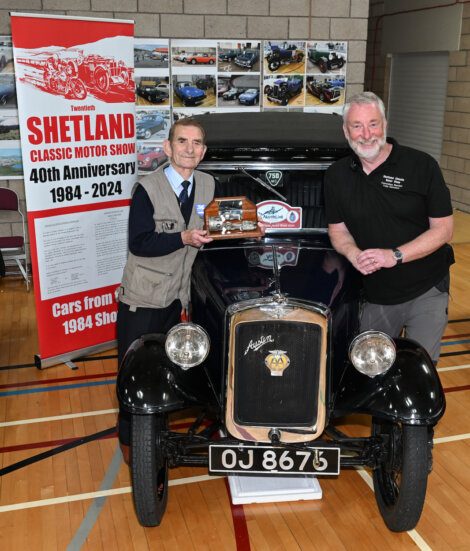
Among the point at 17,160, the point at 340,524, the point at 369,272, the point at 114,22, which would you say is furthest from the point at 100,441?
the point at 17,160

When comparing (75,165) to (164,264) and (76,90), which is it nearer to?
(76,90)

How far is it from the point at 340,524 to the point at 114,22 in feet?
11.7

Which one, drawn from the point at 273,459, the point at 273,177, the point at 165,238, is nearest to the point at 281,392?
the point at 273,459

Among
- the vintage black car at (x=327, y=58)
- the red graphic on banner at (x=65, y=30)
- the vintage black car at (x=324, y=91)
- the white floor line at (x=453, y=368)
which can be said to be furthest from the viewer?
the vintage black car at (x=324, y=91)

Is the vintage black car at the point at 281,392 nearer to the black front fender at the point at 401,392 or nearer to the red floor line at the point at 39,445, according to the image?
the black front fender at the point at 401,392

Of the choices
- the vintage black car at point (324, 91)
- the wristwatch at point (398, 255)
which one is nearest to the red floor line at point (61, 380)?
the wristwatch at point (398, 255)

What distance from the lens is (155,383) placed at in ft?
8.87

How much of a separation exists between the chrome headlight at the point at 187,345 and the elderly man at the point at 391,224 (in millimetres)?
798

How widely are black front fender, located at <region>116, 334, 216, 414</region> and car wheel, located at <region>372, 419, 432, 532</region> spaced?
826 mm

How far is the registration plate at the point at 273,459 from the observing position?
8.32 ft

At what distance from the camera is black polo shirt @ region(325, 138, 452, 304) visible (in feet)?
9.30

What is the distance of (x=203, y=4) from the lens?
252 inches

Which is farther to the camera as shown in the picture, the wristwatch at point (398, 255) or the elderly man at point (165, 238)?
the elderly man at point (165, 238)

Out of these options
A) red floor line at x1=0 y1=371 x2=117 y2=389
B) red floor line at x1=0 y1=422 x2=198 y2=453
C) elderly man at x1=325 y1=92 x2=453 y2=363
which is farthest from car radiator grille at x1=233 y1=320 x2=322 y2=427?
red floor line at x1=0 y1=371 x2=117 y2=389
